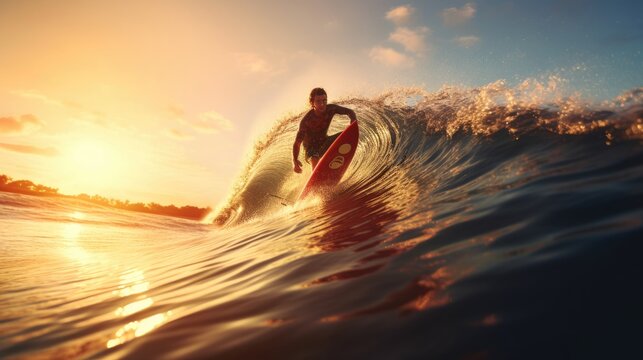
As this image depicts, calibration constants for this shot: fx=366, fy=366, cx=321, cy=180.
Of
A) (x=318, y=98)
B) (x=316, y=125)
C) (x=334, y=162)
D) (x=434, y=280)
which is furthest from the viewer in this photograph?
(x=316, y=125)

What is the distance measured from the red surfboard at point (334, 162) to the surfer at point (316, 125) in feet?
1.91

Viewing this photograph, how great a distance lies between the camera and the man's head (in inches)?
321

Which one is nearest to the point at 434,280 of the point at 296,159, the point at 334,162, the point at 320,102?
the point at 334,162

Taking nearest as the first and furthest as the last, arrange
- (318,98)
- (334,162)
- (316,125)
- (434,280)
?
1. (434,280)
2. (334,162)
3. (318,98)
4. (316,125)

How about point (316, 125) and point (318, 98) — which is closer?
point (318, 98)

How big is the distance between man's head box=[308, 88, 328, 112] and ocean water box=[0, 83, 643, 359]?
3320mm

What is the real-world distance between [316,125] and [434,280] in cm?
720

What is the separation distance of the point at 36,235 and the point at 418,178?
33.2 ft

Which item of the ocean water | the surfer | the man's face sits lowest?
the ocean water

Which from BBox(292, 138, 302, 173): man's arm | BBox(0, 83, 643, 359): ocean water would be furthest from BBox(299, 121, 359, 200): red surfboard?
BBox(0, 83, 643, 359): ocean water

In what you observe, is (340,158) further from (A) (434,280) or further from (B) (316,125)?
(A) (434,280)

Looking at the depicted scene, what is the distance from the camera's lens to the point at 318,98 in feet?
26.8

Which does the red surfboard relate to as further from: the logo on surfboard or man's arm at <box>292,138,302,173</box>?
man's arm at <box>292,138,302,173</box>

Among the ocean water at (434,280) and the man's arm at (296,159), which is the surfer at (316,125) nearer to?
the man's arm at (296,159)
